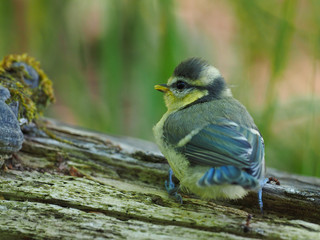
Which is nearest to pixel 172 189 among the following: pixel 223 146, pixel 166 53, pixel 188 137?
Result: pixel 188 137

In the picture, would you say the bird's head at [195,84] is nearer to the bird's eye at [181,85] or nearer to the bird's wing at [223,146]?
the bird's eye at [181,85]

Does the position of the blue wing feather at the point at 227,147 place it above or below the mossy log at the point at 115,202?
above

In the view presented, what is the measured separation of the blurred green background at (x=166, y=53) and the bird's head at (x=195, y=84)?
0.86 meters

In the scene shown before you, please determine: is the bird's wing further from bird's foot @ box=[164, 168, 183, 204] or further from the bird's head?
the bird's head

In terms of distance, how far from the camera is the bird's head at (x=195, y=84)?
94.7 inches

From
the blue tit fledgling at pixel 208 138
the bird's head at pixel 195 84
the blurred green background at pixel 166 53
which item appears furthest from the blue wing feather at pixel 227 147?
the blurred green background at pixel 166 53

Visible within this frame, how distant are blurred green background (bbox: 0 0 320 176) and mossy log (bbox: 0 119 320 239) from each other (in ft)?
3.25

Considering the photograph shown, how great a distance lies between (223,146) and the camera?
1821 millimetres

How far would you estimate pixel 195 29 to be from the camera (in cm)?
454

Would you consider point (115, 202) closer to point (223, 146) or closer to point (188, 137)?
point (188, 137)

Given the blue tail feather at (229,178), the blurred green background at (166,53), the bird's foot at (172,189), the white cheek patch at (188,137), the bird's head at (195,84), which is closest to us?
the blue tail feather at (229,178)

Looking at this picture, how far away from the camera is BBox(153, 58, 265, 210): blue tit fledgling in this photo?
175cm

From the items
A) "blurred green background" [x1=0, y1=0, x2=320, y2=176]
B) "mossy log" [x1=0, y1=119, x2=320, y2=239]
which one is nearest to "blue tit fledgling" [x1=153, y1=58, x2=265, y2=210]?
"mossy log" [x1=0, y1=119, x2=320, y2=239]

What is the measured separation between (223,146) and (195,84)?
2.24 feet
